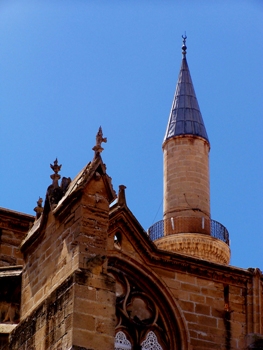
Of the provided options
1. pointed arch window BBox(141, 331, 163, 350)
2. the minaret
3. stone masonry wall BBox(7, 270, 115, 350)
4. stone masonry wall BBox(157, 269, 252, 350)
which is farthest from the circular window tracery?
the minaret

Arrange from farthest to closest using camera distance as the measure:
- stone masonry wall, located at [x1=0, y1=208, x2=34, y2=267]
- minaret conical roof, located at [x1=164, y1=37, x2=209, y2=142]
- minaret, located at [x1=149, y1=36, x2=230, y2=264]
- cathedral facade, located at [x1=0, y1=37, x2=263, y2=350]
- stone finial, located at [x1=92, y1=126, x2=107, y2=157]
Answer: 1. minaret conical roof, located at [x1=164, y1=37, x2=209, y2=142]
2. minaret, located at [x1=149, y1=36, x2=230, y2=264]
3. stone masonry wall, located at [x1=0, y1=208, x2=34, y2=267]
4. stone finial, located at [x1=92, y1=126, x2=107, y2=157]
5. cathedral facade, located at [x1=0, y1=37, x2=263, y2=350]

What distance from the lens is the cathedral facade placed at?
41.5 ft

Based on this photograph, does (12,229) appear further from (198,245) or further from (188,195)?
(188,195)

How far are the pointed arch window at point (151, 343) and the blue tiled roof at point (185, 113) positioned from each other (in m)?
12.5

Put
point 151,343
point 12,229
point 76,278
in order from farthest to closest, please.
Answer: point 12,229
point 151,343
point 76,278

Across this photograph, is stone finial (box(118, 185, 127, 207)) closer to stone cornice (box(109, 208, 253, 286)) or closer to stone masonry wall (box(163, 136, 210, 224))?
stone cornice (box(109, 208, 253, 286))

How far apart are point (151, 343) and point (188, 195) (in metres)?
11.2

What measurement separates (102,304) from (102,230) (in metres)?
0.94

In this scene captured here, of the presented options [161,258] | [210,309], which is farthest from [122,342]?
[210,309]

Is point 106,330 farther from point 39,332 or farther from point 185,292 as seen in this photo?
point 185,292

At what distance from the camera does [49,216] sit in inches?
542

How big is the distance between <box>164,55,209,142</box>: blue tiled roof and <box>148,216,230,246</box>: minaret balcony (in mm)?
2573

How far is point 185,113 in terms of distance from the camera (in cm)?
3325

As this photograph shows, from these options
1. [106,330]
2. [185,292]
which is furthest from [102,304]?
[185,292]
